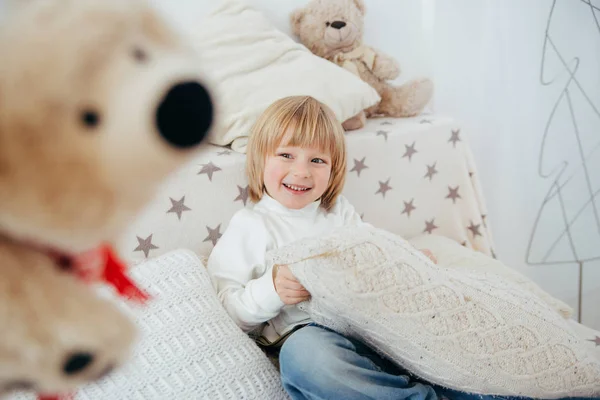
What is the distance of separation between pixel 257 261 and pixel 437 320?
37cm

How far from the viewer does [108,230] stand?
149mm

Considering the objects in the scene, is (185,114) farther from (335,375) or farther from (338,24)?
(338,24)

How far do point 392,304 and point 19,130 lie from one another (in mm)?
568

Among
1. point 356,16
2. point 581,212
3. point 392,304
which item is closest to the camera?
point 392,304

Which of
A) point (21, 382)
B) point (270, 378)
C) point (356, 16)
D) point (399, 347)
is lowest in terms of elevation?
point (270, 378)

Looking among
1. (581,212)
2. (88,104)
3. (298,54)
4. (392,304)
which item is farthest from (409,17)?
(88,104)

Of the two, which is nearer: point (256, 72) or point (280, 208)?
point (280, 208)

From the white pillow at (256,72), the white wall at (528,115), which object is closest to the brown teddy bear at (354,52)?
the white pillow at (256,72)

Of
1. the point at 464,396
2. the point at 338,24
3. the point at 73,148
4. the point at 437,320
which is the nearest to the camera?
the point at 73,148

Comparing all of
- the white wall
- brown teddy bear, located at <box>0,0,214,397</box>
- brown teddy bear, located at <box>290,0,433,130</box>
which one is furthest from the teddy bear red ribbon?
the white wall

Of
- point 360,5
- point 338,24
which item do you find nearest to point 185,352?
point 338,24

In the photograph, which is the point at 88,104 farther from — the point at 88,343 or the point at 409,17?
the point at 409,17

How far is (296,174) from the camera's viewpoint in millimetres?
877

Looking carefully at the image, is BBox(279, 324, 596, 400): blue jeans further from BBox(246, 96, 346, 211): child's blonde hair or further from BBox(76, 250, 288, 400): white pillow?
BBox(246, 96, 346, 211): child's blonde hair
